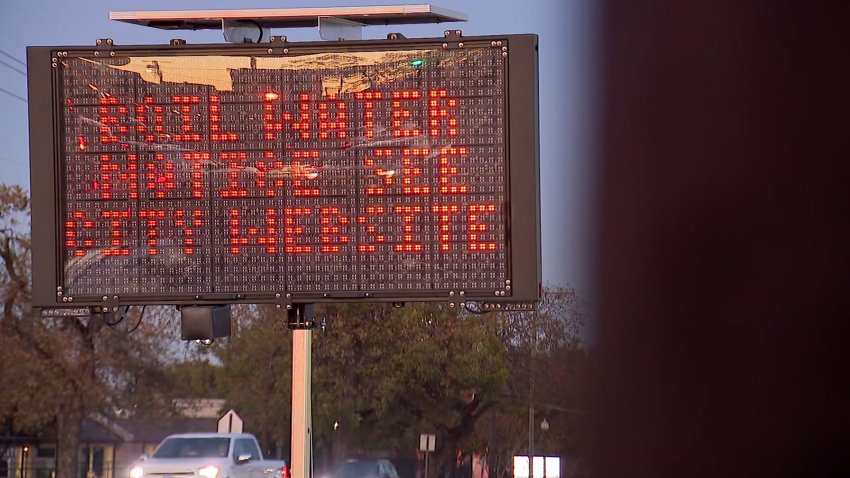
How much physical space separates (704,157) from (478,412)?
12267mm

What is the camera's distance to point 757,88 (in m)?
6.48

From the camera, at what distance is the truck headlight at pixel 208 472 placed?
1252cm

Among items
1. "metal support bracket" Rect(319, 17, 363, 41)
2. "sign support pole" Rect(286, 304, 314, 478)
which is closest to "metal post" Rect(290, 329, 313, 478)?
"sign support pole" Rect(286, 304, 314, 478)

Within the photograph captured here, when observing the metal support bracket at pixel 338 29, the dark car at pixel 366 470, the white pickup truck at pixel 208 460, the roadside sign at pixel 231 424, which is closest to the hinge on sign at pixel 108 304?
the metal support bracket at pixel 338 29

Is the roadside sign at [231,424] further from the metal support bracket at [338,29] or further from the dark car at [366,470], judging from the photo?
the metal support bracket at [338,29]

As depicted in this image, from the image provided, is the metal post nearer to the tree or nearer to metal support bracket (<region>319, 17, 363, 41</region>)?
metal support bracket (<region>319, 17, 363, 41</region>)

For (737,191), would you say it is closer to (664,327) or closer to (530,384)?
(664,327)

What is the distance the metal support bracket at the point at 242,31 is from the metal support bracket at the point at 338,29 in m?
0.34

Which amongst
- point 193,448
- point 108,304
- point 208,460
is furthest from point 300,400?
point 193,448

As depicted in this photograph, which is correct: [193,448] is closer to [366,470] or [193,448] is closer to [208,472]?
[208,472]

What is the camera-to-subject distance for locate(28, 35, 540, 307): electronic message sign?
18.1ft

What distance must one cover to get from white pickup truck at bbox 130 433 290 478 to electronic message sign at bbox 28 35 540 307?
7.19 meters

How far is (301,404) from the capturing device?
19.8ft

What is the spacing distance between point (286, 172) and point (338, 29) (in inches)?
28.9
